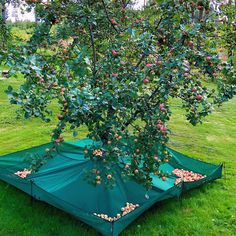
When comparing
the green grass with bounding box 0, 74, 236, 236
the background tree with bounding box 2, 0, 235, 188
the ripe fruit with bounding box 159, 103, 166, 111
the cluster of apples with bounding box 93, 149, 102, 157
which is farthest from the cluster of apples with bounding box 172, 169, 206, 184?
the ripe fruit with bounding box 159, 103, 166, 111

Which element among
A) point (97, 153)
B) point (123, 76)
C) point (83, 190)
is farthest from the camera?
point (83, 190)

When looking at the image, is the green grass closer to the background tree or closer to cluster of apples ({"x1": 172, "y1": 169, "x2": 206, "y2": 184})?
cluster of apples ({"x1": 172, "y1": 169, "x2": 206, "y2": 184})

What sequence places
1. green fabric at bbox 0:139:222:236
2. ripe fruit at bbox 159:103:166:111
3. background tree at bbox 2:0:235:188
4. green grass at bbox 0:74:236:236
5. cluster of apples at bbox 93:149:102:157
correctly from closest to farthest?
background tree at bbox 2:0:235:188, ripe fruit at bbox 159:103:166:111, cluster of apples at bbox 93:149:102:157, green fabric at bbox 0:139:222:236, green grass at bbox 0:74:236:236

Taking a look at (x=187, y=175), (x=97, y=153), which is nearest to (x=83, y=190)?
(x=97, y=153)

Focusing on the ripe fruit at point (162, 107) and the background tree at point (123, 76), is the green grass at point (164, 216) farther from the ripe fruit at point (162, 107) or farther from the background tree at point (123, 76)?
the ripe fruit at point (162, 107)

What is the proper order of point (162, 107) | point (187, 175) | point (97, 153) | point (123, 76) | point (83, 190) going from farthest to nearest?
point (187, 175) < point (83, 190) < point (97, 153) < point (123, 76) < point (162, 107)

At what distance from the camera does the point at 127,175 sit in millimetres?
3695

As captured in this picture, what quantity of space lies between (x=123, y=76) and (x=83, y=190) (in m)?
1.97

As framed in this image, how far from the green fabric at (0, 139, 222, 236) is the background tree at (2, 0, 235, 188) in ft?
2.48

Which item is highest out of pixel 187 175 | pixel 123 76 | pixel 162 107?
pixel 123 76

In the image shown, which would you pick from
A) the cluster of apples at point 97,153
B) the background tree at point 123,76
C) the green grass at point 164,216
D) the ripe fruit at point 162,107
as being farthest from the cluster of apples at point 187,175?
the ripe fruit at point 162,107

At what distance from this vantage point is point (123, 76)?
3.41 m

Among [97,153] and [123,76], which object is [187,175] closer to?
[97,153]

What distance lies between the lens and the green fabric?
162 inches
